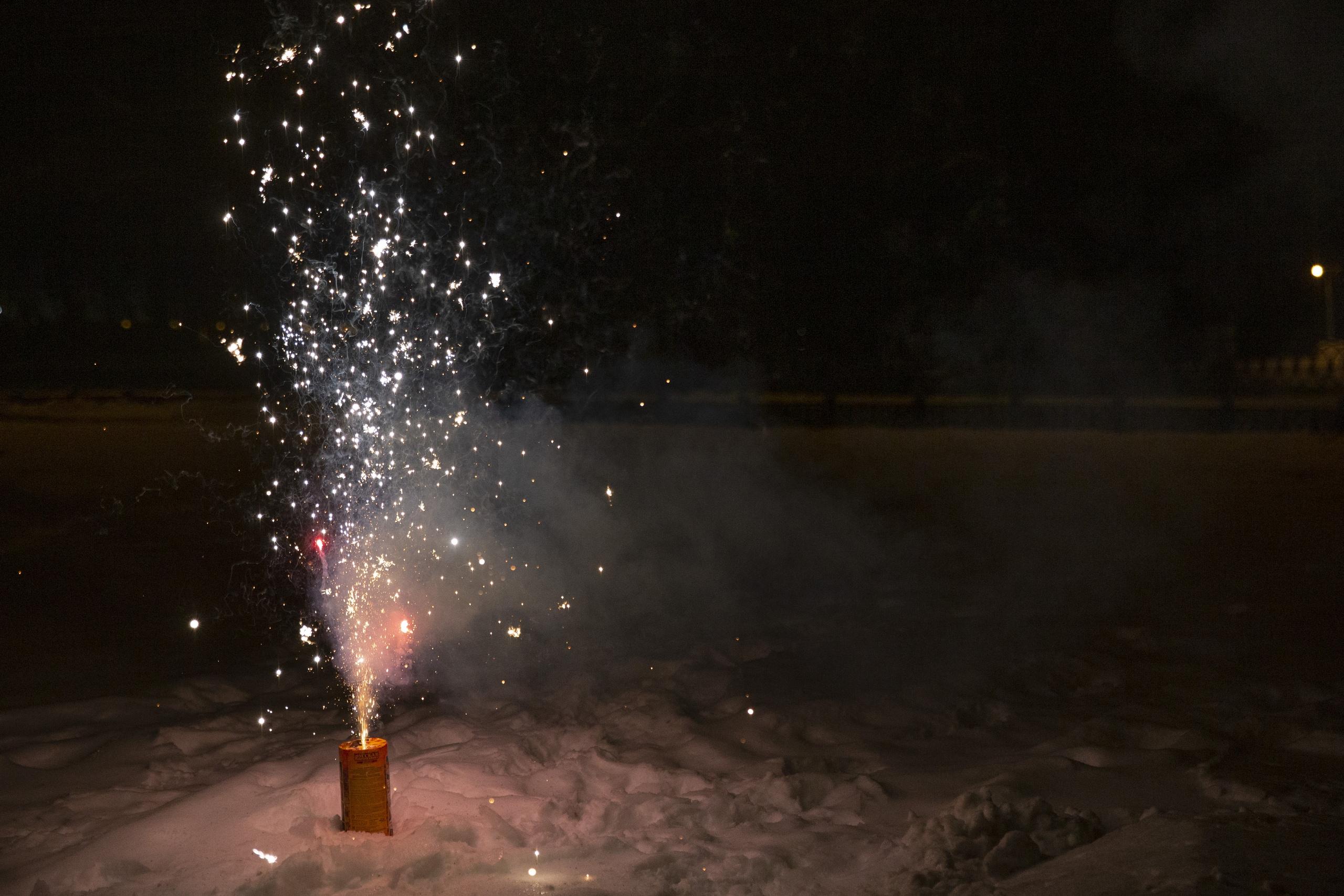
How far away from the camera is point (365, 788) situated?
332cm

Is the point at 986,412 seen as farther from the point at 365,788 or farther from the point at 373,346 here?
the point at 365,788

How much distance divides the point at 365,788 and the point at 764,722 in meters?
1.75

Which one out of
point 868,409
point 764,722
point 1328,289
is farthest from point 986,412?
point 764,722

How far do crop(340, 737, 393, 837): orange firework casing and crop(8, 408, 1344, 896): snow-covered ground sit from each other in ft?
0.17

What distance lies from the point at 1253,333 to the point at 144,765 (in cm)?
1727

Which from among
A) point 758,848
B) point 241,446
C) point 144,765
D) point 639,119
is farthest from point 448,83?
point 758,848

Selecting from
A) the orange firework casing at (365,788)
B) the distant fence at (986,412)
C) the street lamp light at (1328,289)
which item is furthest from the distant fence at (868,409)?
the orange firework casing at (365,788)

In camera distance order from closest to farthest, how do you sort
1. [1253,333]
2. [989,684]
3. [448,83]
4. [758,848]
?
[758,848], [989,684], [448,83], [1253,333]

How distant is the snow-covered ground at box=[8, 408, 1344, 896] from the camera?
309 cm

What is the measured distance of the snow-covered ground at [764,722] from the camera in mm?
3088

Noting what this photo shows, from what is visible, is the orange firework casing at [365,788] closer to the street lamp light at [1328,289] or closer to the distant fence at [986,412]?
the distant fence at [986,412]

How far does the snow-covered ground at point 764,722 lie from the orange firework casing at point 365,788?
0.17 feet

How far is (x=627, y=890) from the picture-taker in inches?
118

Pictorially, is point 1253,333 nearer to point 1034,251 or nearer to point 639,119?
point 1034,251
